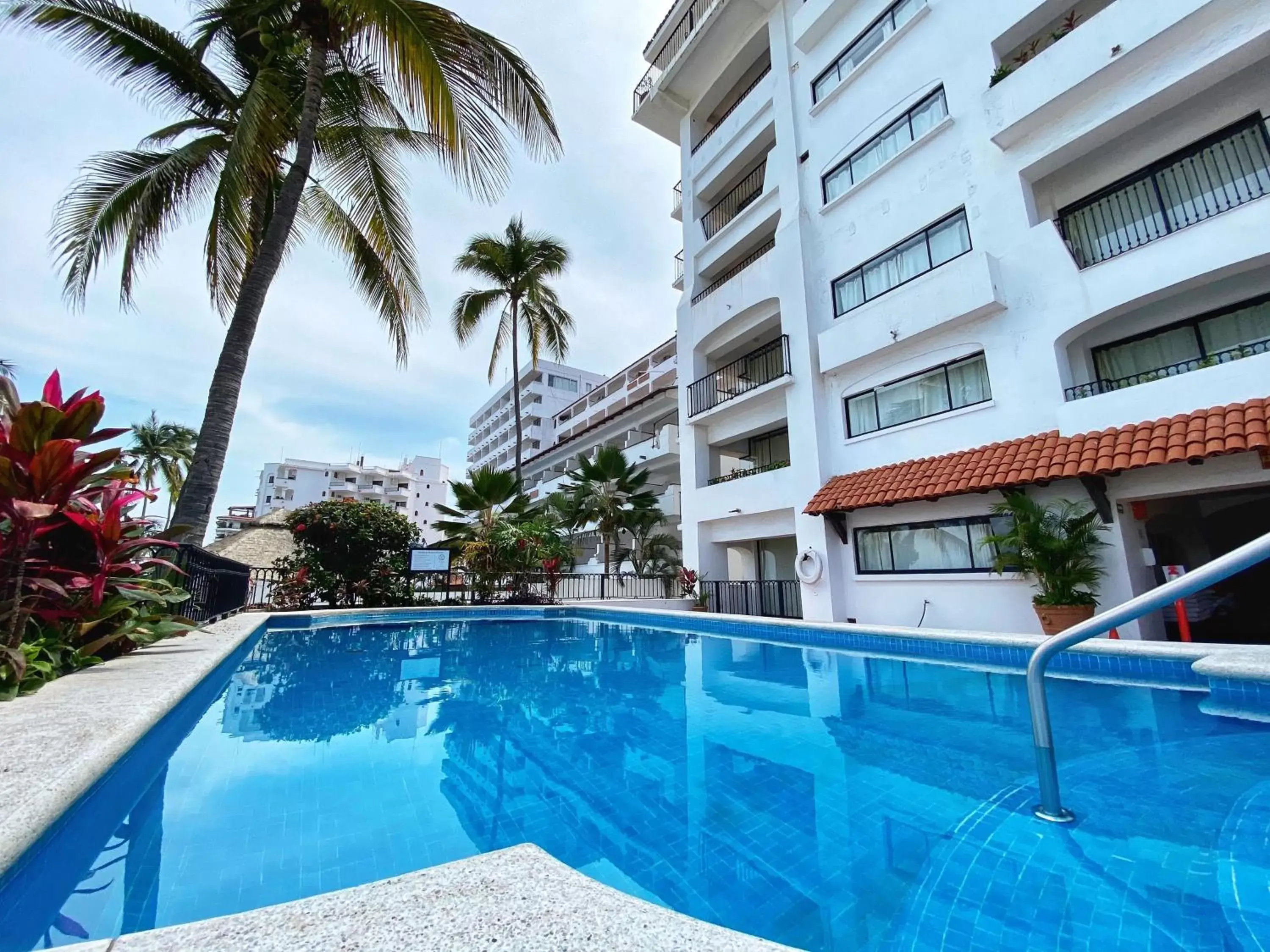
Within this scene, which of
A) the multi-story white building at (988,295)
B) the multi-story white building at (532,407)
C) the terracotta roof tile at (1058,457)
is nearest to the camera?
the terracotta roof tile at (1058,457)

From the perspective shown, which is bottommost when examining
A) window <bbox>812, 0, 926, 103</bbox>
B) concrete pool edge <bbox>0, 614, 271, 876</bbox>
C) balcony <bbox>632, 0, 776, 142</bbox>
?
concrete pool edge <bbox>0, 614, 271, 876</bbox>

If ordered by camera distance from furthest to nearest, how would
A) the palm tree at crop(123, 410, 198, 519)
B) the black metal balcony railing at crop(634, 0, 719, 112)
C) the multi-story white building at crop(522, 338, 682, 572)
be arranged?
the palm tree at crop(123, 410, 198, 519)
the multi-story white building at crop(522, 338, 682, 572)
the black metal balcony railing at crop(634, 0, 719, 112)

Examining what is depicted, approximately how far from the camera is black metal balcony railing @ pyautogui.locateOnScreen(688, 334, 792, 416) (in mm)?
15352

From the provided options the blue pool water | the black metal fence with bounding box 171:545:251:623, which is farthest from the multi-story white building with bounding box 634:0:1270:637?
the black metal fence with bounding box 171:545:251:623

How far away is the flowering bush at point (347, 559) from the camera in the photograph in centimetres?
1382

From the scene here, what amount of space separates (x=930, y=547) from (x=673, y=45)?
18.1m

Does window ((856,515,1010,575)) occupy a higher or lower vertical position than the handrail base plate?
higher

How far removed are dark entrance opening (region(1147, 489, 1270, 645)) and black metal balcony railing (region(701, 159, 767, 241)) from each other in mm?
12140

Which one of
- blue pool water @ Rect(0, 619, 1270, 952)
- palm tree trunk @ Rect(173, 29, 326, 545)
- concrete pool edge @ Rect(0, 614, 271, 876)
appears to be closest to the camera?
concrete pool edge @ Rect(0, 614, 271, 876)

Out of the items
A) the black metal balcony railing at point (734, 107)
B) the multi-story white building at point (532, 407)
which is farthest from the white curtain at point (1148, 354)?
the multi-story white building at point (532, 407)

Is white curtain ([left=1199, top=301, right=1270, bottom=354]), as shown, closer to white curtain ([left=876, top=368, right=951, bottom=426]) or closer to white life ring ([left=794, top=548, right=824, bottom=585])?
white curtain ([left=876, top=368, right=951, bottom=426])

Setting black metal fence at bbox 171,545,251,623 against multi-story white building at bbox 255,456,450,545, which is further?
multi-story white building at bbox 255,456,450,545

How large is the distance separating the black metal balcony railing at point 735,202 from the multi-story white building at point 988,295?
1.42 feet

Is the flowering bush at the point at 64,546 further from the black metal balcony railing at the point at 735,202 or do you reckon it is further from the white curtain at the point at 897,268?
the black metal balcony railing at the point at 735,202
